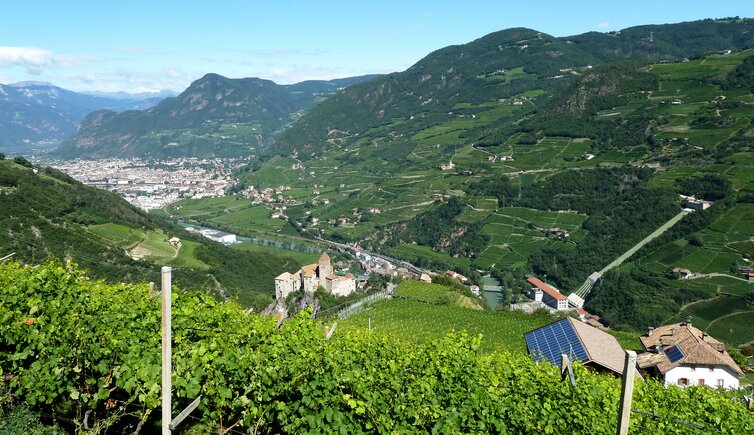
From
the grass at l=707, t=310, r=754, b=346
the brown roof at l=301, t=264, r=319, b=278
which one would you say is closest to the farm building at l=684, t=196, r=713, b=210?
the grass at l=707, t=310, r=754, b=346

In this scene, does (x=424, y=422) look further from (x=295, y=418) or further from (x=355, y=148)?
(x=355, y=148)

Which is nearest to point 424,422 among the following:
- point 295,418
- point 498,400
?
point 498,400

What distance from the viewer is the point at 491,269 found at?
74.2 metres

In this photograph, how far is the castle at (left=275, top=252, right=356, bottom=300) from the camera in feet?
163

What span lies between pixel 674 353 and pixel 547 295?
43857 mm

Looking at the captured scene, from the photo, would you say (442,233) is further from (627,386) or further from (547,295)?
(627,386)

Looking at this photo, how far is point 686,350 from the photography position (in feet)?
64.3

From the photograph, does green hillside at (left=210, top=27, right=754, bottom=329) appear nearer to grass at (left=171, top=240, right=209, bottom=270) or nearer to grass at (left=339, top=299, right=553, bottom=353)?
grass at (left=339, top=299, right=553, bottom=353)

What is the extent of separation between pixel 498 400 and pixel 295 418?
3.28 m

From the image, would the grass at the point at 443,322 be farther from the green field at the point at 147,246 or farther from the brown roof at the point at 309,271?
the green field at the point at 147,246

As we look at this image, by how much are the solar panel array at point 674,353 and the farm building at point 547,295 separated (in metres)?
38.9

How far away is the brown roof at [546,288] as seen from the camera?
60250 millimetres

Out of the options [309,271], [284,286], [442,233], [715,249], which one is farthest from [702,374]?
[442,233]

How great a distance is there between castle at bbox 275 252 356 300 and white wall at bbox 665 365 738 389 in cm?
3341
